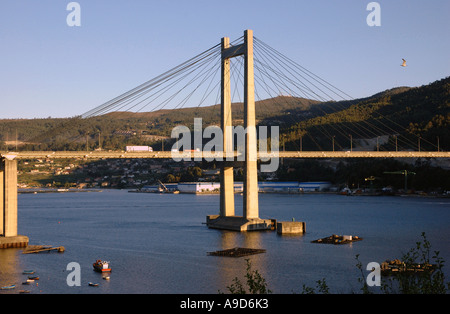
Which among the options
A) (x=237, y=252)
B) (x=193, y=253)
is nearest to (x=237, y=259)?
(x=237, y=252)

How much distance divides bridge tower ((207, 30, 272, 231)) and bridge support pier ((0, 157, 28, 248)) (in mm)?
14026

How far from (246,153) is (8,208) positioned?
15024 millimetres

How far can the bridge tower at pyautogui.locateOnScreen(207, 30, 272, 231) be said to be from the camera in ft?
123

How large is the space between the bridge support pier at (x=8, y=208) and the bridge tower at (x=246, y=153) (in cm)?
1403

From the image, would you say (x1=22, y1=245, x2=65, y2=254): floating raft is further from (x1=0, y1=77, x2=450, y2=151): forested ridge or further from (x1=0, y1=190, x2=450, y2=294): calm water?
(x1=0, y1=77, x2=450, y2=151): forested ridge

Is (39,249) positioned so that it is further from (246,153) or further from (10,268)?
(246,153)

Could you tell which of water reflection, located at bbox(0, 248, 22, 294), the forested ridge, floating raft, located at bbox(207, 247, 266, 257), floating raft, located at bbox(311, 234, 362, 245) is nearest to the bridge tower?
floating raft, located at bbox(311, 234, 362, 245)

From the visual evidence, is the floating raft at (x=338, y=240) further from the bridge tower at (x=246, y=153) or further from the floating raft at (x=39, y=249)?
the floating raft at (x=39, y=249)

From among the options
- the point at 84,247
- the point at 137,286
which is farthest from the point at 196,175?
the point at 137,286

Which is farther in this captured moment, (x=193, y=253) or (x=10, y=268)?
(x=193, y=253)

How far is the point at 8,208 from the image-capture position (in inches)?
1267

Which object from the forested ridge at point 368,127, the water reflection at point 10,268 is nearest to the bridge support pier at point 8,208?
the water reflection at point 10,268
